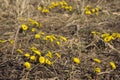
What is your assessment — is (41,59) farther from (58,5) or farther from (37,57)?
(58,5)

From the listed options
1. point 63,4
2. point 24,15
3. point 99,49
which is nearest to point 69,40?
point 99,49

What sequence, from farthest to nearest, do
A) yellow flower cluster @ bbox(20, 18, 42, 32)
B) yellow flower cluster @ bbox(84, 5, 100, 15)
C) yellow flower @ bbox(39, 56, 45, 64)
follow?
yellow flower cluster @ bbox(84, 5, 100, 15)
yellow flower cluster @ bbox(20, 18, 42, 32)
yellow flower @ bbox(39, 56, 45, 64)

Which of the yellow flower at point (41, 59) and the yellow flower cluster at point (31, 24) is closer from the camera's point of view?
the yellow flower at point (41, 59)

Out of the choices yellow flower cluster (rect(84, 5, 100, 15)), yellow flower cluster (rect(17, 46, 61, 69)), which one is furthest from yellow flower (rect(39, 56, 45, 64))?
yellow flower cluster (rect(84, 5, 100, 15))

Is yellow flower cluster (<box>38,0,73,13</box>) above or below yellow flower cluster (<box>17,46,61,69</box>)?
above

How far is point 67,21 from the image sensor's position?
12.2 ft

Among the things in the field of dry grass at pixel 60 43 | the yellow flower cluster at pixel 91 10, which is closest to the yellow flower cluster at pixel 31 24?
the field of dry grass at pixel 60 43

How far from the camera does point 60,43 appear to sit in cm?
298

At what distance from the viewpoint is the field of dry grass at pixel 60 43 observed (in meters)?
2.52

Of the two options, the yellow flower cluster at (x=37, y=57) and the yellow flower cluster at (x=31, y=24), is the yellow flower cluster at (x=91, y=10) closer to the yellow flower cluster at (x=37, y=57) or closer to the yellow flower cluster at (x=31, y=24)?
the yellow flower cluster at (x=31, y=24)

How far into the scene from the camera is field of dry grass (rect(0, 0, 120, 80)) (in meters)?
2.52

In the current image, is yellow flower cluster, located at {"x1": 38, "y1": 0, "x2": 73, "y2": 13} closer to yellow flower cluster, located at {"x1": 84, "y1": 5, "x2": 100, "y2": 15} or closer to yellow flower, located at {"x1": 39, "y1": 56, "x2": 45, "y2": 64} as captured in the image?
yellow flower cluster, located at {"x1": 84, "y1": 5, "x2": 100, "y2": 15}

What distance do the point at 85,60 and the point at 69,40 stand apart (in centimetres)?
42

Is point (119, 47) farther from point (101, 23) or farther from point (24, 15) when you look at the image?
point (24, 15)
